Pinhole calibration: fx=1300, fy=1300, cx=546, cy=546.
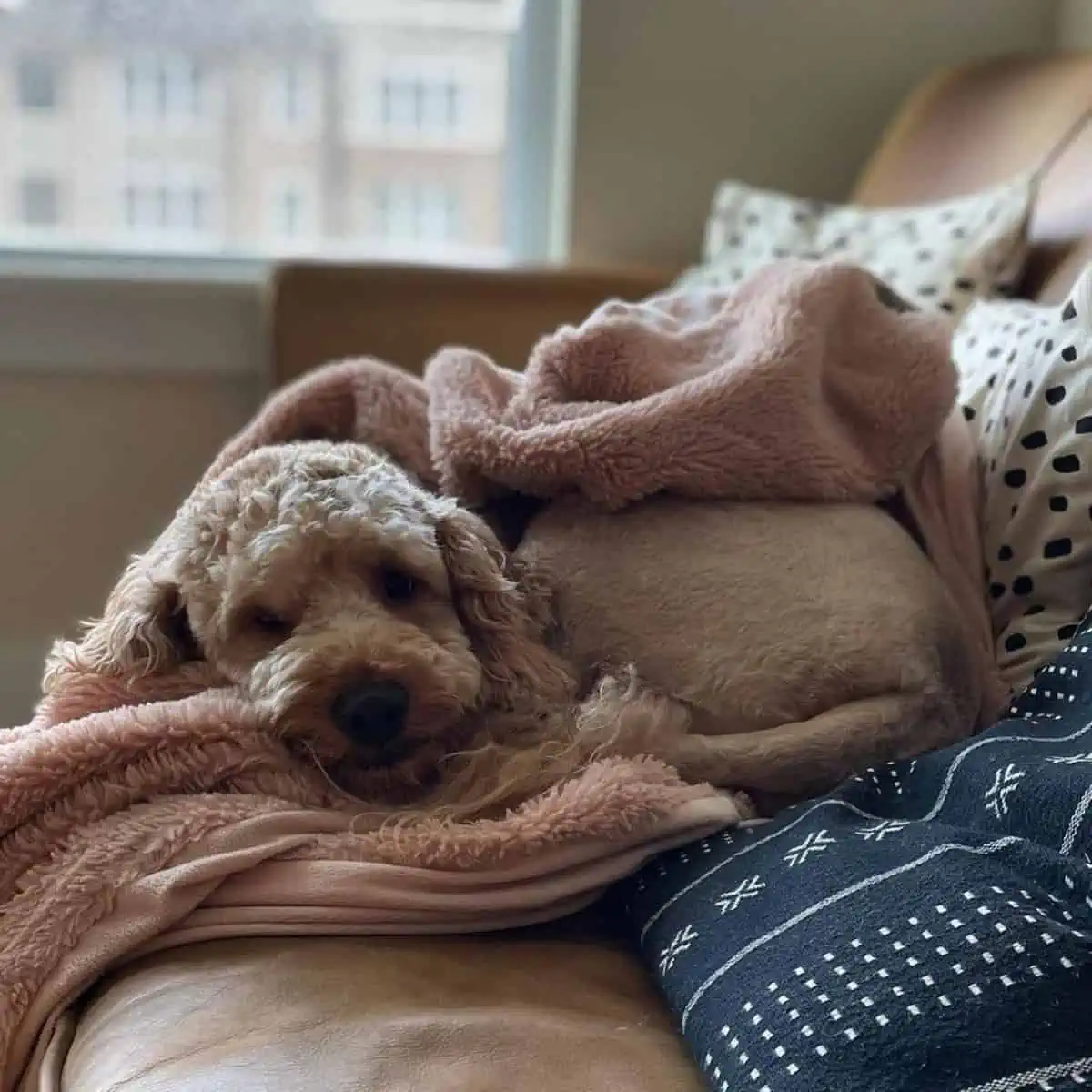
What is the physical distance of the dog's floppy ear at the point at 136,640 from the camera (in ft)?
3.27

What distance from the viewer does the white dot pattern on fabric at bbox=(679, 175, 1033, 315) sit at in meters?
1.48

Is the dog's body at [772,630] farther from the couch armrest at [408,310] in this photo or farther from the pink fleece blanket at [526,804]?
the couch armrest at [408,310]

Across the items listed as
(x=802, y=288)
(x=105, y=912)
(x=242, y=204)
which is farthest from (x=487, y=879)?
(x=242, y=204)

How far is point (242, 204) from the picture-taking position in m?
2.28

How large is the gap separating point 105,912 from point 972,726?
0.64m

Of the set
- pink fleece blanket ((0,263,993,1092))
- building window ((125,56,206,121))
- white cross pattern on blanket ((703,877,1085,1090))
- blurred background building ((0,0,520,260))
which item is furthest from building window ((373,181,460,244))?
white cross pattern on blanket ((703,877,1085,1090))

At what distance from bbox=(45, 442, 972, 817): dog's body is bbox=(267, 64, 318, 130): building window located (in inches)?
53.8

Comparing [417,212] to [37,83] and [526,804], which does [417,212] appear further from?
[526,804]

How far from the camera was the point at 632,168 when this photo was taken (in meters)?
2.12

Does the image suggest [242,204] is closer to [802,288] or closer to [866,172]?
[866,172]

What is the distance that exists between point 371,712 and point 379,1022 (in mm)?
255

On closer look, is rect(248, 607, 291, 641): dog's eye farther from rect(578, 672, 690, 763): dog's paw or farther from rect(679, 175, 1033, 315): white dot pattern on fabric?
rect(679, 175, 1033, 315): white dot pattern on fabric

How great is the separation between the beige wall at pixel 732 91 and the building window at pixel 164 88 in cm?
67

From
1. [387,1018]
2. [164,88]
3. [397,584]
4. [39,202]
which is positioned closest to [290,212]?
[164,88]
